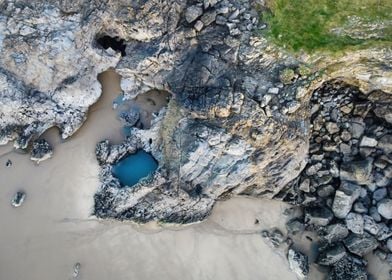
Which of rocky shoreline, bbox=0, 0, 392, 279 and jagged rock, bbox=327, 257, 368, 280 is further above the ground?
rocky shoreline, bbox=0, 0, 392, 279

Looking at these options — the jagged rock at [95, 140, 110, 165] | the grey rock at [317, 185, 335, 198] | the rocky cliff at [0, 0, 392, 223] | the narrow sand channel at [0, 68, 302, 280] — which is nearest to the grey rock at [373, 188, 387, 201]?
the grey rock at [317, 185, 335, 198]

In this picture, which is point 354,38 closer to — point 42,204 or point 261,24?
point 261,24

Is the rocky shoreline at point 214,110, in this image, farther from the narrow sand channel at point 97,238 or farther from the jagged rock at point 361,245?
the narrow sand channel at point 97,238

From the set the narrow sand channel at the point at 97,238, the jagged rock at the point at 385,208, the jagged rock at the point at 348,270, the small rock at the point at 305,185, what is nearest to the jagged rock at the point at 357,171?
the jagged rock at the point at 385,208

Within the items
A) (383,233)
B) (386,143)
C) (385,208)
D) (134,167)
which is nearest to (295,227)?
(383,233)

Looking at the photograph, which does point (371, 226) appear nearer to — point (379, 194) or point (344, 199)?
point (379, 194)

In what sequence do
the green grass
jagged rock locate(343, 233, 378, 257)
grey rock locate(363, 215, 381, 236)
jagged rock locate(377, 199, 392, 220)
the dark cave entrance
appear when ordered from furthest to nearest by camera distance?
1. the dark cave entrance
2. jagged rock locate(377, 199, 392, 220)
3. grey rock locate(363, 215, 381, 236)
4. jagged rock locate(343, 233, 378, 257)
5. the green grass

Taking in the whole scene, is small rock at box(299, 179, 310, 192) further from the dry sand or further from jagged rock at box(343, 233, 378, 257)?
jagged rock at box(343, 233, 378, 257)
